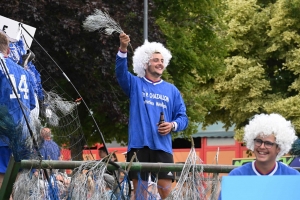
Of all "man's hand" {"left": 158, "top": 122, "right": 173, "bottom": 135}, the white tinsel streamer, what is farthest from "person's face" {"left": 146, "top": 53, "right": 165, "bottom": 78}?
"man's hand" {"left": 158, "top": 122, "right": 173, "bottom": 135}

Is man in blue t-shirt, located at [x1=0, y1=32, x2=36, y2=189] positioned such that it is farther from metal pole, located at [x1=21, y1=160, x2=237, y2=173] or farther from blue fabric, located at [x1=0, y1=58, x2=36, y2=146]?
metal pole, located at [x1=21, y1=160, x2=237, y2=173]

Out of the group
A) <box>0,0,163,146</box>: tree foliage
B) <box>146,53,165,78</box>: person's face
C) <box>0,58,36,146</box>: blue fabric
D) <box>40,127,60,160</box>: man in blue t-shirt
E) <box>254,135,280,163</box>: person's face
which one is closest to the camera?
<box>254,135,280,163</box>: person's face

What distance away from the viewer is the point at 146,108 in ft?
26.2

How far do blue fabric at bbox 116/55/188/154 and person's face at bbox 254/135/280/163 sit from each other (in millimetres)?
1709

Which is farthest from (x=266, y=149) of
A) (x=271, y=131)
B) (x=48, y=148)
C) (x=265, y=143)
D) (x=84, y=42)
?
(x=84, y=42)

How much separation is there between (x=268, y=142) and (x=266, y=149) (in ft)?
0.26

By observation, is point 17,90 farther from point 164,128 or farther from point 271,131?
point 271,131

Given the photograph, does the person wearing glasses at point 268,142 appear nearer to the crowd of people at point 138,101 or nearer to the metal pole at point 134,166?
the metal pole at point 134,166

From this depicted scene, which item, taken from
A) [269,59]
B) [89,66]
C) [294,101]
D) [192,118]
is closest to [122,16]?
[89,66]

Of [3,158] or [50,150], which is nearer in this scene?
[50,150]

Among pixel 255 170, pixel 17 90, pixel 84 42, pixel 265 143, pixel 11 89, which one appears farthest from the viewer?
pixel 84 42

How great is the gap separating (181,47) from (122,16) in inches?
121

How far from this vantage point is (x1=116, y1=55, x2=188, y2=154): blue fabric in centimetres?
793

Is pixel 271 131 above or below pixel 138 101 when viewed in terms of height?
below
